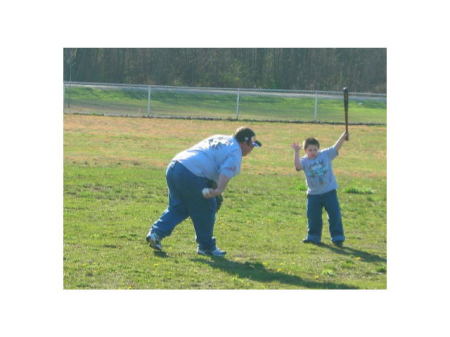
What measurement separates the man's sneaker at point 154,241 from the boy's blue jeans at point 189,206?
50mm

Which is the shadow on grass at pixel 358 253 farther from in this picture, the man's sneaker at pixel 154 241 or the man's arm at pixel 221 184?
the man's sneaker at pixel 154 241

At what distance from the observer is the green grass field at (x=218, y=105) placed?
3161 cm

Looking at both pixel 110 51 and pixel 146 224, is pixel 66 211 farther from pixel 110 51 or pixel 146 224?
pixel 110 51

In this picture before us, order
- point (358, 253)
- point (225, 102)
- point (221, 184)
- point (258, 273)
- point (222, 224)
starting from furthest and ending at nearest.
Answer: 1. point (225, 102)
2. point (222, 224)
3. point (358, 253)
4. point (221, 184)
5. point (258, 273)

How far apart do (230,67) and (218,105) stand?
256cm

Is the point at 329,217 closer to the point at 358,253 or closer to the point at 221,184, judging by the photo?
the point at 358,253

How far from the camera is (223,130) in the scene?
27891mm

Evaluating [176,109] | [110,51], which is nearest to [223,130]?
[176,109]

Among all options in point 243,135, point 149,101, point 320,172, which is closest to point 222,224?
point 320,172

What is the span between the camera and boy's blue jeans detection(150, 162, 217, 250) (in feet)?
30.8

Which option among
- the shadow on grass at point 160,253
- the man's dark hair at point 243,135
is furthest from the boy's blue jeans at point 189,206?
the man's dark hair at point 243,135

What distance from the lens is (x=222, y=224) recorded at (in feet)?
40.9

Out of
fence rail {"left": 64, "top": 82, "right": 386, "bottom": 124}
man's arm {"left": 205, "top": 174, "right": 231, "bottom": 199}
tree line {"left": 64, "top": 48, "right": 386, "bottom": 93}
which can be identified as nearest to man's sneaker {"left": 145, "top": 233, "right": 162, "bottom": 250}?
man's arm {"left": 205, "top": 174, "right": 231, "bottom": 199}

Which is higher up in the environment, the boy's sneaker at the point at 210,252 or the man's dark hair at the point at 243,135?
the man's dark hair at the point at 243,135
